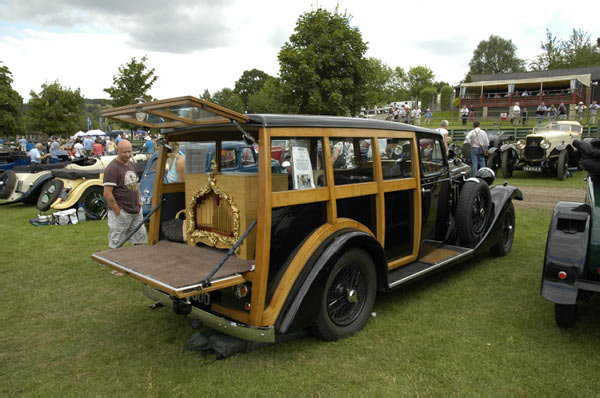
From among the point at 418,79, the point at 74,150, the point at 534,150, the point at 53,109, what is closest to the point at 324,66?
the point at 534,150

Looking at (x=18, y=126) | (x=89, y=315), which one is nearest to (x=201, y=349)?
(x=89, y=315)

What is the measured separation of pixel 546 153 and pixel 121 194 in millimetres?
13308

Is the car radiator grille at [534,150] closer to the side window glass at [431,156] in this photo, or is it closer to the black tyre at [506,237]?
the black tyre at [506,237]

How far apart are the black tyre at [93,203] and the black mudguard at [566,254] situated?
871cm

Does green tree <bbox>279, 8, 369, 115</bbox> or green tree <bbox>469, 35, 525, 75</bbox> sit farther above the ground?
green tree <bbox>469, 35, 525, 75</bbox>

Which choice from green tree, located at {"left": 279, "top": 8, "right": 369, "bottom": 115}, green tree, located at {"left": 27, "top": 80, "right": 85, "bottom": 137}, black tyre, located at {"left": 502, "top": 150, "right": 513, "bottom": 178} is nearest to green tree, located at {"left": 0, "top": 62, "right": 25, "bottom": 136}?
green tree, located at {"left": 27, "top": 80, "right": 85, "bottom": 137}

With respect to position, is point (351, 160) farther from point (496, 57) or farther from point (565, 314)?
point (496, 57)

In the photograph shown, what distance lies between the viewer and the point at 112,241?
5.12 meters

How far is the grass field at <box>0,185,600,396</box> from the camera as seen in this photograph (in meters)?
2.85

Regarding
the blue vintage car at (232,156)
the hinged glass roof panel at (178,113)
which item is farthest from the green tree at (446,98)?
the hinged glass roof panel at (178,113)

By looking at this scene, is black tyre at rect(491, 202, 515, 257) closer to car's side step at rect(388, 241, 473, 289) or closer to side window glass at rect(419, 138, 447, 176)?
car's side step at rect(388, 241, 473, 289)

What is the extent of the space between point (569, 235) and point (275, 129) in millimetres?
2532

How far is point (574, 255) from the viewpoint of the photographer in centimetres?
321

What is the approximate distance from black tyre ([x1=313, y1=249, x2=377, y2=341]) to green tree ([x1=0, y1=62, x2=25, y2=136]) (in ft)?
→ 117
